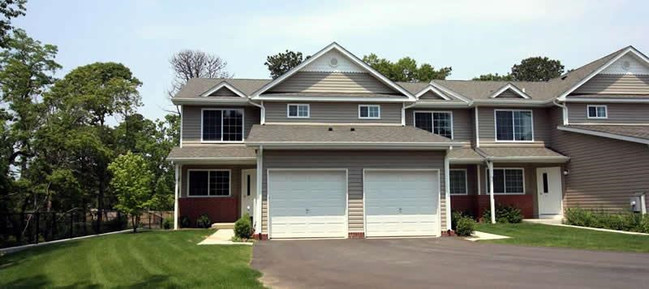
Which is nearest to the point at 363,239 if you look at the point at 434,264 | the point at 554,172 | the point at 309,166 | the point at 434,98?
the point at 309,166

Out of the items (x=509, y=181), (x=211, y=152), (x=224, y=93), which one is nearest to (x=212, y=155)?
(x=211, y=152)

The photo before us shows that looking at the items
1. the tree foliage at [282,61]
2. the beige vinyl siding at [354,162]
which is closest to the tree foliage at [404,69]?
the tree foliage at [282,61]

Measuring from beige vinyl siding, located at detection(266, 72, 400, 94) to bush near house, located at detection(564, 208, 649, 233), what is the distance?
9.18 m

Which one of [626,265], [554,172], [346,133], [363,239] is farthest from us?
[554,172]

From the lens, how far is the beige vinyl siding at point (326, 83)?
21672 millimetres

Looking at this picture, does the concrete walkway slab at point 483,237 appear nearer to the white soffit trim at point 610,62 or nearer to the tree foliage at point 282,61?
the white soffit trim at point 610,62

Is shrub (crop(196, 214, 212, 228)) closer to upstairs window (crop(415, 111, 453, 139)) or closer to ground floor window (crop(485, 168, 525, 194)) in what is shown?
upstairs window (crop(415, 111, 453, 139))

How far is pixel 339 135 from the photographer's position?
61.3ft

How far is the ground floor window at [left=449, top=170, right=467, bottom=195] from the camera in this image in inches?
942

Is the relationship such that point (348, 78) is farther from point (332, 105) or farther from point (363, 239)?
point (363, 239)

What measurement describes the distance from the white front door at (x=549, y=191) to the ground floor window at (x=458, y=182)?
11.1 ft

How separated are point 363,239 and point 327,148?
3275mm

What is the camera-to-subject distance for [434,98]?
24.2m

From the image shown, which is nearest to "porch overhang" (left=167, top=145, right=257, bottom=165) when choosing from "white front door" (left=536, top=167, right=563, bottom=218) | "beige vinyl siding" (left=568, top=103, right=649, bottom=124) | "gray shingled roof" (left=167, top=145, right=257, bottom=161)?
"gray shingled roof" (left=167, top=145, right=257, bottom=161)
